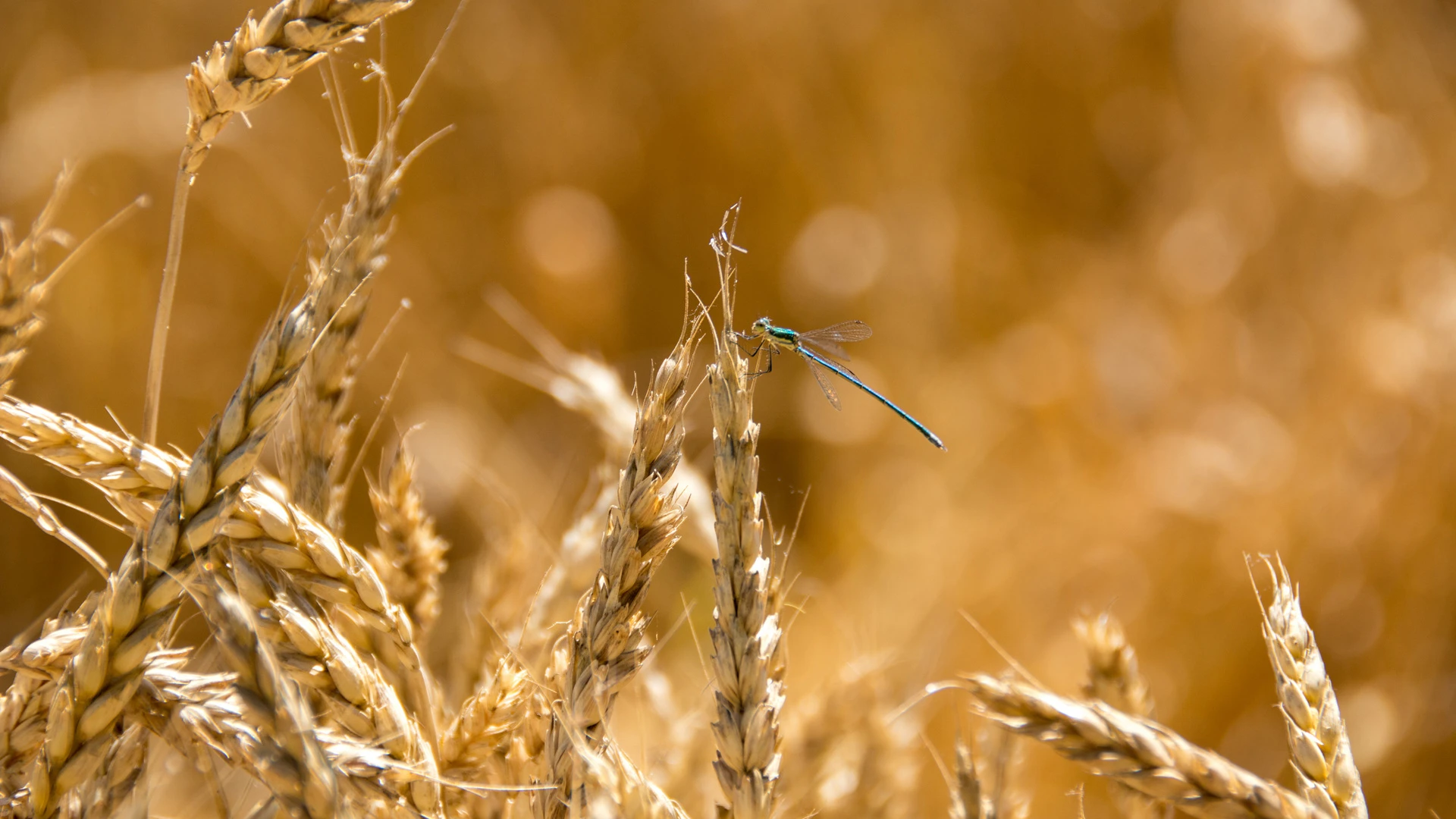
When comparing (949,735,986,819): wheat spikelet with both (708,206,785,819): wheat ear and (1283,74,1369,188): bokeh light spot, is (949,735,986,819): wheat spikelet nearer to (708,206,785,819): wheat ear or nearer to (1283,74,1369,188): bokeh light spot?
(708,206,785,819): wheat ear

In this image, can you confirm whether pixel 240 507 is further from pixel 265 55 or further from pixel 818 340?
pixel 818 340

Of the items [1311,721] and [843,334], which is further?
[843,334]

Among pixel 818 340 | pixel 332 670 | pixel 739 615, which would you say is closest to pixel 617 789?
pixel 739 615

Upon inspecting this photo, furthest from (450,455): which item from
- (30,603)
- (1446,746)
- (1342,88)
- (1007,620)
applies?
(1342,88)

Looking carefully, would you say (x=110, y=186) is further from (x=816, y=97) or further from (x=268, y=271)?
(x=816, y=97)

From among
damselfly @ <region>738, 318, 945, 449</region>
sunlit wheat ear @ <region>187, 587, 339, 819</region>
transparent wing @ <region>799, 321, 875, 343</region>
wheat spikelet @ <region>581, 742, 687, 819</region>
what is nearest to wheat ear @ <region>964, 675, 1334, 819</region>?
wheat spikelet @ <region>581, 742, 687, 819</region>

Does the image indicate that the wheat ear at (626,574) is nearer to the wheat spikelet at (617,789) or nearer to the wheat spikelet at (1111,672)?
the wheat spikelet at (617,789)

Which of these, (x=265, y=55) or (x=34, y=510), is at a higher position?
(x=265, y=55)
